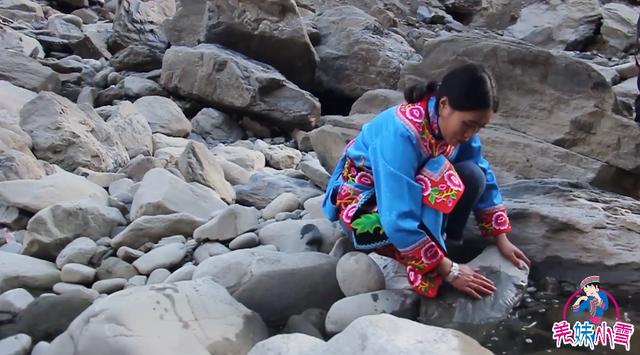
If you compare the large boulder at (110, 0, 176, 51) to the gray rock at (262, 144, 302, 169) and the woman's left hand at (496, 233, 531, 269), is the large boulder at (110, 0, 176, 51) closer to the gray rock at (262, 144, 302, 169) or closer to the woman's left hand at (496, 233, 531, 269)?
the gray rock at (262, 144, 302, 169)

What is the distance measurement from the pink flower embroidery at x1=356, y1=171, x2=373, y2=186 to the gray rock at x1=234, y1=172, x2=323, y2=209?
1.22m

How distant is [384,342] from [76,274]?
1.64 m

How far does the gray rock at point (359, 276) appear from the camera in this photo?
2928mm

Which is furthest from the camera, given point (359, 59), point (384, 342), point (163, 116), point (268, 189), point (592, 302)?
point (359, 59)

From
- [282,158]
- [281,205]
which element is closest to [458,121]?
[281,205]

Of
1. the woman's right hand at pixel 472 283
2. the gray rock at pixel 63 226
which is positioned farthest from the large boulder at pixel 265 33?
the woman's right hand at pixel 472 283

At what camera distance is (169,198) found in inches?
155

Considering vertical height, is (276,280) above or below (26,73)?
above

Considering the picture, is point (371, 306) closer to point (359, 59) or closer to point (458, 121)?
point (458, 121)

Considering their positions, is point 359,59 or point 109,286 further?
point 359,59

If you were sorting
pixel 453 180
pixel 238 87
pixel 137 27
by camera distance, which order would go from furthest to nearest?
pixel 137 27
pixel 238 87
pixel 453 180

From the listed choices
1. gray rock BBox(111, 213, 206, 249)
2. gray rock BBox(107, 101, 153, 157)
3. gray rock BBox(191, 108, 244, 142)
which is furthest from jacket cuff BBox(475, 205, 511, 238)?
gray rock BBox(191, 108, 244, 142)

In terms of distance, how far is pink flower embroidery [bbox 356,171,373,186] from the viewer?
10.0 feet

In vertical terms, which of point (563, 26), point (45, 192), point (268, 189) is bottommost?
point (563, 26)
